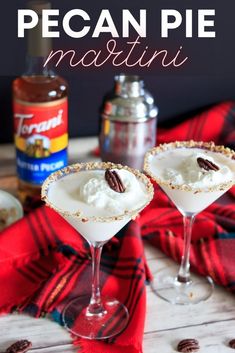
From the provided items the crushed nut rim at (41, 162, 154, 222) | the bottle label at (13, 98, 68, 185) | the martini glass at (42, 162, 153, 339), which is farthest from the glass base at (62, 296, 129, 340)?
the bottle label at (13, 98, 68, 185)

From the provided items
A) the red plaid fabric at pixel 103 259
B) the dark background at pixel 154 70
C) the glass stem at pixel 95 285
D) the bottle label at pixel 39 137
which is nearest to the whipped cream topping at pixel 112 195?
the glass stem at pixel 95 285

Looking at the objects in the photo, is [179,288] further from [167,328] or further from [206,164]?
[206,164]

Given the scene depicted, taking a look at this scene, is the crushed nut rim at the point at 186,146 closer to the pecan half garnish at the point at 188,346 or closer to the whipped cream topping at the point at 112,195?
the whipped cream topping at the point at 112,195

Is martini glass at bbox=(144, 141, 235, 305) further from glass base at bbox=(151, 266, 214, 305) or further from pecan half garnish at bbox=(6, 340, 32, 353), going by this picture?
pecan half garnish at bbox=(6, 340, 32, 353)

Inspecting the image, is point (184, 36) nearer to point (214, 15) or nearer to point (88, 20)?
point (214, 15)

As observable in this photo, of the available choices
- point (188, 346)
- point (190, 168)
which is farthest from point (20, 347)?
point (190, 168)
